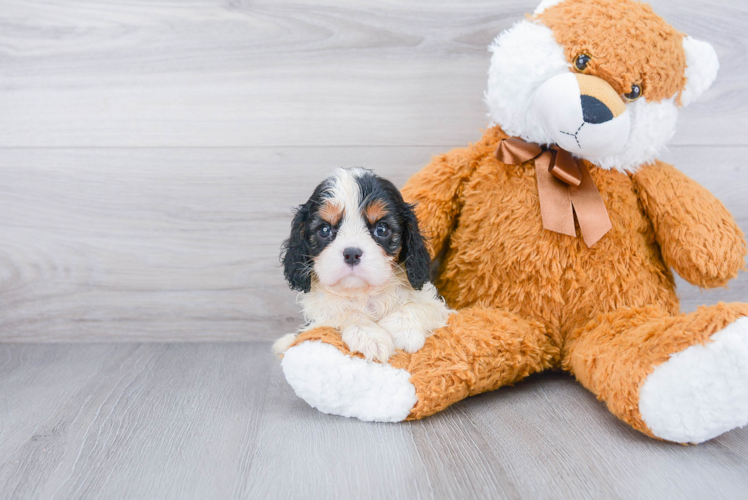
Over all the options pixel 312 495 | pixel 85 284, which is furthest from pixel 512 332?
pixel 85 284

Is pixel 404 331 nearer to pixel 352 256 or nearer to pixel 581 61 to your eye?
pixel 352 256

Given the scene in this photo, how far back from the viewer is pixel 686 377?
36.4 inches

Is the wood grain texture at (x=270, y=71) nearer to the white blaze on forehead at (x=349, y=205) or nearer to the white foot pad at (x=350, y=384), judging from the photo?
the white blaze on forehead at (x=349, y=205)

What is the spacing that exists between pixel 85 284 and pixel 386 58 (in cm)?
110

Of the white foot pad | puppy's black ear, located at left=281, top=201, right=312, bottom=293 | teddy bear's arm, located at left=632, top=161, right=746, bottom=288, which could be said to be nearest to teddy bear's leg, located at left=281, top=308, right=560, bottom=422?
the white foot pad

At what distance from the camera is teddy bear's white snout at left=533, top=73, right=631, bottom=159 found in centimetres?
110

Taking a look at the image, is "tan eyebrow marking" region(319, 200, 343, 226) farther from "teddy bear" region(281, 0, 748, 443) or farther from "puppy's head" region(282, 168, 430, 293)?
"teddy bear" region(281, 0, 748, 443)

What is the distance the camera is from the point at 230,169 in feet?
5.17

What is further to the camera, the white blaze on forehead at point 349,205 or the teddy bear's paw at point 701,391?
the white blaze on forehead at point 349,205

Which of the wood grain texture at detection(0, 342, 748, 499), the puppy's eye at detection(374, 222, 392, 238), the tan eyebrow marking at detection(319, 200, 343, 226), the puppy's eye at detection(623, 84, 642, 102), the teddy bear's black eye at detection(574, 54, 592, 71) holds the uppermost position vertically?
the teddy bear's black eye at detection(574, 54, 592, 71)

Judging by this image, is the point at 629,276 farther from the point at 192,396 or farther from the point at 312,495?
the point at 192,396

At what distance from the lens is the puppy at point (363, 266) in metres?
1.08

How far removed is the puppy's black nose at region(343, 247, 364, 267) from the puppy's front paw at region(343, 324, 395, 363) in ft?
0.49

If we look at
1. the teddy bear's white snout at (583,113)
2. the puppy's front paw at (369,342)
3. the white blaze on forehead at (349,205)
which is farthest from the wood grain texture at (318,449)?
the teddy bear's white snout at (583,113)
